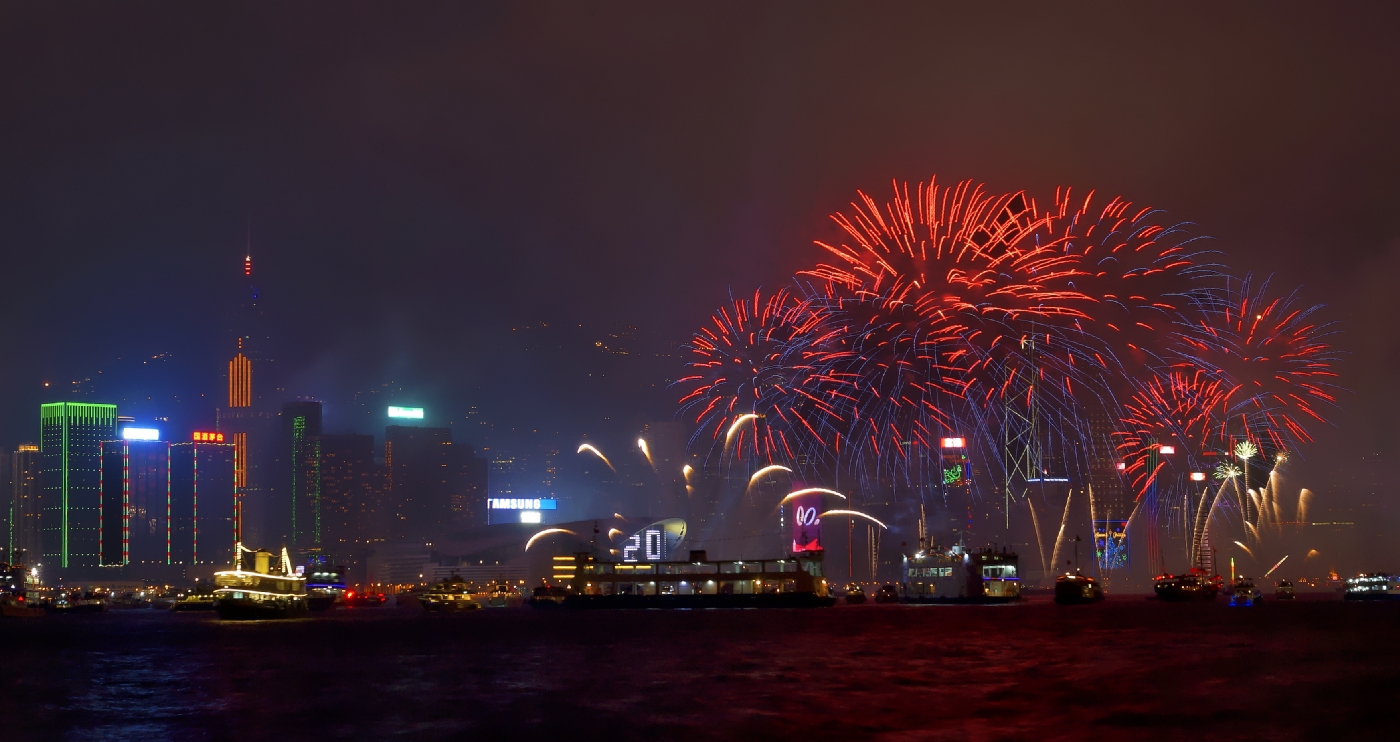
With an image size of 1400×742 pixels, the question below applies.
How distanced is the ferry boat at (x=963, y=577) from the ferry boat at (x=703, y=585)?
16.2m

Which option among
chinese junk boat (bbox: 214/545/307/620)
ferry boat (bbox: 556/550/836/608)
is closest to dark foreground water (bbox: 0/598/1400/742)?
chinese junk boat (bbox: 214/545/307/620)

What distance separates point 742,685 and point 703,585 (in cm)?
12237

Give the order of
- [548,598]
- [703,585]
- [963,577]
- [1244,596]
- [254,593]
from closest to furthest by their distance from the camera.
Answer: [254,593], [1244,596], [703,585], [963,577], [548,598]

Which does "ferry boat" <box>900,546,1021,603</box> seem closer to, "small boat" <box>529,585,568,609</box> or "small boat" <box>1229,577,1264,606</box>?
"small boat" <box>1229,577,1264,606</box>

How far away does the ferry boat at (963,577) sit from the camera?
179 meters

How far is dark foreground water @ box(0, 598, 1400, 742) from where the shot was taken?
4497 centimetres

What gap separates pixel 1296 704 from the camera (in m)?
48.6

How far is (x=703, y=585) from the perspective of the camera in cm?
18038

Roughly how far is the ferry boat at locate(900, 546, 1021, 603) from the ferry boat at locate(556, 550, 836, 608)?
53.1ft

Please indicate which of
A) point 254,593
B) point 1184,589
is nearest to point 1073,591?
point 1184,589

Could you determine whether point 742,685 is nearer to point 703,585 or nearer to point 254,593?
point 254,593

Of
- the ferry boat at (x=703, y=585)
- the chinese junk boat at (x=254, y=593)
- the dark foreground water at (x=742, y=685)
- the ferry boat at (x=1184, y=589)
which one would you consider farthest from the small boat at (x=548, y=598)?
the ferry boat at (x=1184, y=589)

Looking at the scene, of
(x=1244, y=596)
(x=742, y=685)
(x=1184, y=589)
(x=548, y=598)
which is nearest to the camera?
(x=742, y=685)

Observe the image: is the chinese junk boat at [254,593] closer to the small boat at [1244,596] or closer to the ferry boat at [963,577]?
the ferry boat at [963,577]
